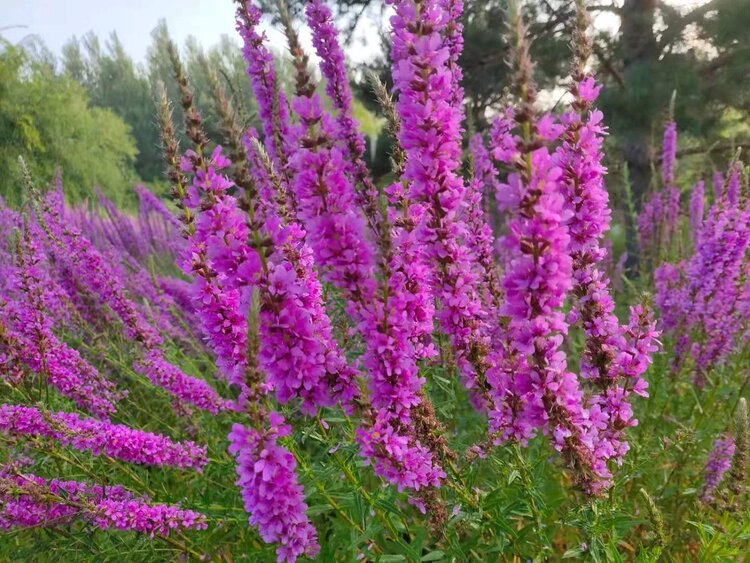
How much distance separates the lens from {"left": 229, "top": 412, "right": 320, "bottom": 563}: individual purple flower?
1871 mm

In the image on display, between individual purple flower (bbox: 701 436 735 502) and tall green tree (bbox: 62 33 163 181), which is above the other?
tall green tree (bbox: 62 33 163 181)

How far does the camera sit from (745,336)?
14.5ft

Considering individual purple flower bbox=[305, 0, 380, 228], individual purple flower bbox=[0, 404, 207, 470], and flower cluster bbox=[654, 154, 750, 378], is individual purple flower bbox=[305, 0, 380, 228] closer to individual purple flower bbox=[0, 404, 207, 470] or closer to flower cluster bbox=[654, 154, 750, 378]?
individual purple flower bbox=[0, 404, 207, 470]

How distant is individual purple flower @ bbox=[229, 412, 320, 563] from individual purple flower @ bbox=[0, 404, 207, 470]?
4.21ft

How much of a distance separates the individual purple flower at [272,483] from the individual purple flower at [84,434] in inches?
50.6

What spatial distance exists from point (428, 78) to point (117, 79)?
63.5m

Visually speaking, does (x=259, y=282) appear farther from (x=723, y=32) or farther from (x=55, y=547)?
(x=723, y=32)

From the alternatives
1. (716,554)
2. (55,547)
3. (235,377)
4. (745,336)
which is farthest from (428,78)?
(745,336)

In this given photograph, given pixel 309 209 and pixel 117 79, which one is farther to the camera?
pixel 117 79

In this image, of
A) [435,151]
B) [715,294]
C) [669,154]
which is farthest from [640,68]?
[435,151]

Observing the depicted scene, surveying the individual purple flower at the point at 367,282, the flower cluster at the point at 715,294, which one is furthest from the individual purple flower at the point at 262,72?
the flower cluster at the point at 715,294

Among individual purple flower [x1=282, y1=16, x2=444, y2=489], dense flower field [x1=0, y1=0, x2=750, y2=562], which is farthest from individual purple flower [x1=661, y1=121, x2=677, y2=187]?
individual purple flower [x1=282, y1=16, x2=444, y2=489]

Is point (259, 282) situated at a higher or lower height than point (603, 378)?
higher

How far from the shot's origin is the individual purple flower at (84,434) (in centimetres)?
285
